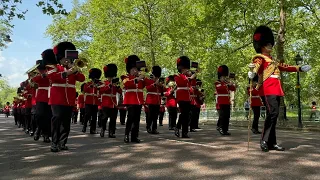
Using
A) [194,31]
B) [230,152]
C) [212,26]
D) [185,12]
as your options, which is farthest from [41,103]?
[185,12]

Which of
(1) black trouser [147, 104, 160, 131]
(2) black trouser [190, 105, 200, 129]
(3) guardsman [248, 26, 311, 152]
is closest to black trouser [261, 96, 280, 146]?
(3) guardsman [248, 26, 311, 152]

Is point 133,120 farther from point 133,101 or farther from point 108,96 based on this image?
point 108,96

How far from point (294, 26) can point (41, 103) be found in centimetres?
1505

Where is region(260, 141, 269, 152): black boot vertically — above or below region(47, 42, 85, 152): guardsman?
below

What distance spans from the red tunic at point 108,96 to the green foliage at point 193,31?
6431 mm

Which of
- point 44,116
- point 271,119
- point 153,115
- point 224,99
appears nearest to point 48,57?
point 44,116

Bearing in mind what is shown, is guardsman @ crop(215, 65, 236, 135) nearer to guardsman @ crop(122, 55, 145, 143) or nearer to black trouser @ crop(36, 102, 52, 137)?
guardsman @ crop(122, 55, 145, 143)

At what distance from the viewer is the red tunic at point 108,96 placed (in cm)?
1148

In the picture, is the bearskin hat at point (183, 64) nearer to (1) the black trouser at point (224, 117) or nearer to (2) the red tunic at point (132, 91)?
(2) the red tunic at point (132, 91)

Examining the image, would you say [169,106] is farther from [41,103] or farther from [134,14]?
[134,14]

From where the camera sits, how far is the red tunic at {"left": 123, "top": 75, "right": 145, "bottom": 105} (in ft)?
30.3

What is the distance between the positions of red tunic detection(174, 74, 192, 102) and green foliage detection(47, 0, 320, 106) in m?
6.41

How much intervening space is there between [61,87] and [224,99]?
510 centimetres

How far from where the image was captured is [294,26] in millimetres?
20625
